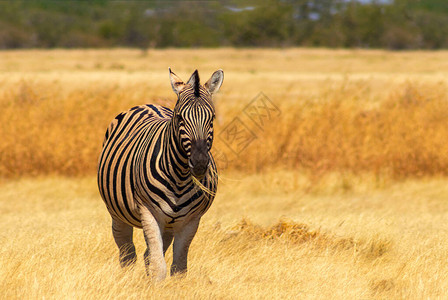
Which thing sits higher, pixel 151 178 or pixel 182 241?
pixel 151 178

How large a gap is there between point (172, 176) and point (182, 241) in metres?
0.61

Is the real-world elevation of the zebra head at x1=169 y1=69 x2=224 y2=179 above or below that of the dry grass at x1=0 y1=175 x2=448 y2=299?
above

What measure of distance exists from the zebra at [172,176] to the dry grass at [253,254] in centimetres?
40

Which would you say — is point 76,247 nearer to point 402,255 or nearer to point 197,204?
point 197,204

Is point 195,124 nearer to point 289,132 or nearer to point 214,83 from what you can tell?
point 214,83

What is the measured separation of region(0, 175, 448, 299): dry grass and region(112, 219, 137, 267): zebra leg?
141 mm

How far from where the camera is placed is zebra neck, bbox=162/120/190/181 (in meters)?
4.80

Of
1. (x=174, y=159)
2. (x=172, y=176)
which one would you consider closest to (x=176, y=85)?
(x=174, y=159)

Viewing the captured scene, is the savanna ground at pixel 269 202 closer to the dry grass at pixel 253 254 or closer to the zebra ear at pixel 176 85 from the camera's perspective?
the dry grass at pixel 253 254

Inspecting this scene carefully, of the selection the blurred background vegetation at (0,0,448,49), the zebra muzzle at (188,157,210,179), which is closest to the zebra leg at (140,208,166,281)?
the zebra muzzle at (188,157,210,179)

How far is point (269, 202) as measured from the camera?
11.2 meters

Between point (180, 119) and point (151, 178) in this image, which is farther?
point (151, 178)

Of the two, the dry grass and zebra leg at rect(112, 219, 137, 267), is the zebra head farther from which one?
zebra leg at rect(112, 219, 137, 267)

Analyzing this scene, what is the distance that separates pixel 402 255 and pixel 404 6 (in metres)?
52.4
